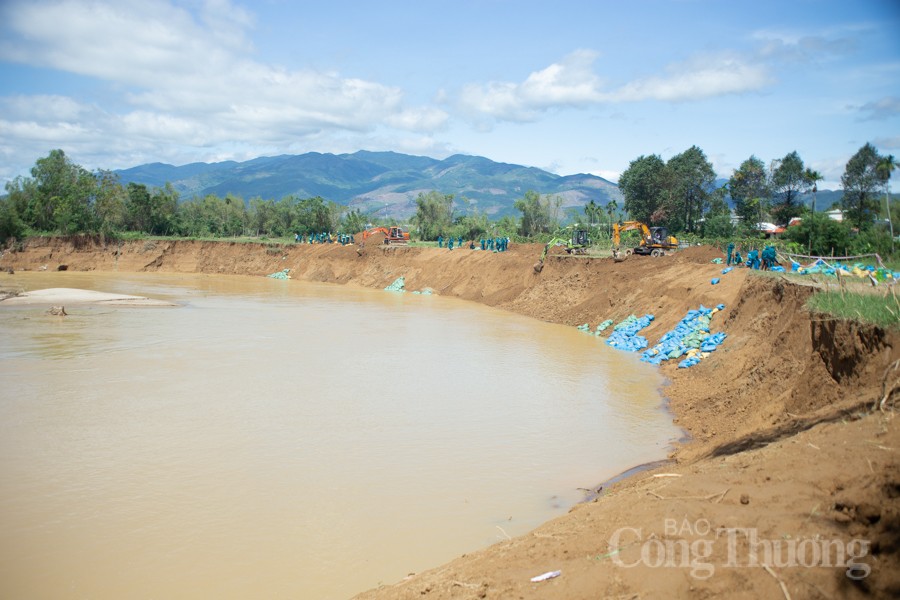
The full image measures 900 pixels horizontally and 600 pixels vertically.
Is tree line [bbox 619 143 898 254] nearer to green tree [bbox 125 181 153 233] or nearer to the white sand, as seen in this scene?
the white sand

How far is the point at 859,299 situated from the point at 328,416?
34.7 feet

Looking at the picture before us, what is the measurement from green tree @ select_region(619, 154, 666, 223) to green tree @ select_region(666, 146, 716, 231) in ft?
4.02

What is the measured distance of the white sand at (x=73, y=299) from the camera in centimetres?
3453

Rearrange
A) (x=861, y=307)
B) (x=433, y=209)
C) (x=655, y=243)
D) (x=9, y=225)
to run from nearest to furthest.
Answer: (x=861, y=307) → (x=655, y=243) → (x=9, y=225) → (x=433, y=209)

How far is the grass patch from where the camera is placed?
9109 millimetres

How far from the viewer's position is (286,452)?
1161cm

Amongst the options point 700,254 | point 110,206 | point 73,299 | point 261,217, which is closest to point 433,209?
point 261,217

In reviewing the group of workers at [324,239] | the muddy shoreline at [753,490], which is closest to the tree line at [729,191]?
the group of workers at [324,239]

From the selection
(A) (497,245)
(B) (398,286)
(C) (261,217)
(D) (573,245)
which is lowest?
(B) (398,286)

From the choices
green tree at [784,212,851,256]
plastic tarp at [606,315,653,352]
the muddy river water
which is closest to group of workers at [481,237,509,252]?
green tree at [784,212,851,256]

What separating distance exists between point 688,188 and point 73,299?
→ 5175 centimetres

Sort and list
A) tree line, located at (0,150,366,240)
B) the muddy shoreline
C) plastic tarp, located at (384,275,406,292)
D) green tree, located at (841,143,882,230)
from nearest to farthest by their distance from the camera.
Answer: the muddy shoreline < plastic tarp, located at (384,275,406,292) < green tree, located at (841,143,882,230) < tree line, located at (0,150,366,240)

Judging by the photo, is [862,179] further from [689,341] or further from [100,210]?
[100,210]

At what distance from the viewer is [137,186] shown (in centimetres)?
6688
